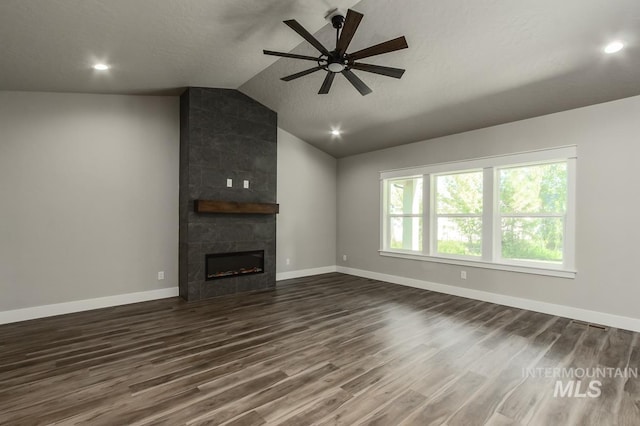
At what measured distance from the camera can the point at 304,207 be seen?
662 centimetres

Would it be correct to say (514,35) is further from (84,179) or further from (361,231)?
(84,179)

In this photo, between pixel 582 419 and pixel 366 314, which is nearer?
pixel 582 419

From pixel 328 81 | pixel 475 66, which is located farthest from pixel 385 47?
pixel 475 66

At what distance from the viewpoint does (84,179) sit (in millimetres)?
4215

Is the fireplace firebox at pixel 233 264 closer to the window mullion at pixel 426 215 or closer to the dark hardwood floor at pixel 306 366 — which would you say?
the dark hardwood floor at pixel 306 366

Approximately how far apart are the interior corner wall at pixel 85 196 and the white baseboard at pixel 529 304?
4023 millimetres

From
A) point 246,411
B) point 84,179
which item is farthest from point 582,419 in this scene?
point 84,179

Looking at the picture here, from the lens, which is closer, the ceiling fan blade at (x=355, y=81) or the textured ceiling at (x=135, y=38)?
the textured ceiling at (x=135, y=38)

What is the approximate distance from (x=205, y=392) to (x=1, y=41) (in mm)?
3465

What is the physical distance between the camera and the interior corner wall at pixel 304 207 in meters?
6.25

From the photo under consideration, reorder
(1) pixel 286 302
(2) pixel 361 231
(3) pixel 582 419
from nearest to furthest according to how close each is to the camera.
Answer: (3) pixel 582 419 < (1) pixel 286 302 < (2) pixel 361 231

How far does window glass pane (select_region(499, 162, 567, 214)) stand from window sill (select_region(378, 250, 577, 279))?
2.61 feet

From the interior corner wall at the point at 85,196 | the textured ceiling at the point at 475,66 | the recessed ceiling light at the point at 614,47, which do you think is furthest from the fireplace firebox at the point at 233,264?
the recessed ceiling light at the point at 614,47

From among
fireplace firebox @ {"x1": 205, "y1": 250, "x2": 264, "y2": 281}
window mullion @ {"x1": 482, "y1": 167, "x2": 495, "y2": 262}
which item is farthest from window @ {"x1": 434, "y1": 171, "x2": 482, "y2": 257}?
fireplace firebox @ {"x1": 205, "y1": 250, "x2": 264, "y2": 281}
